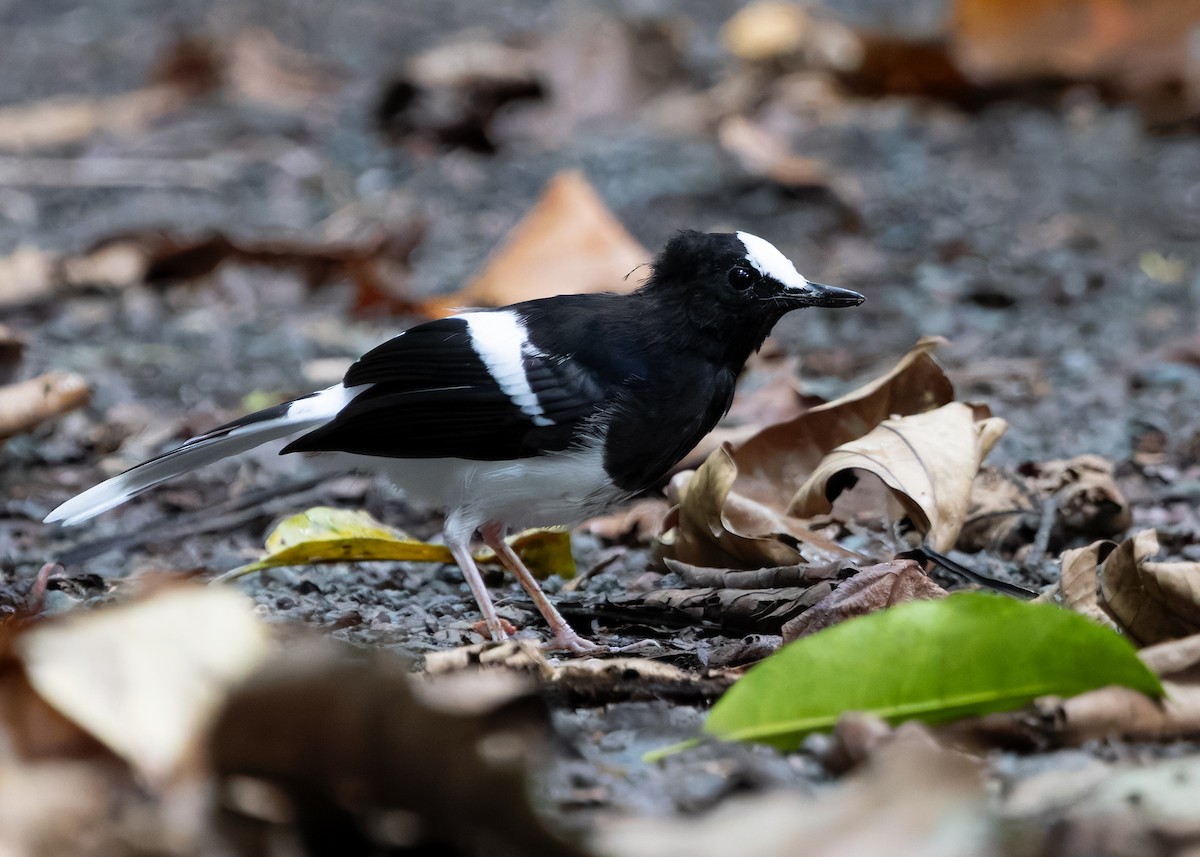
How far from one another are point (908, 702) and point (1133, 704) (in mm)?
364

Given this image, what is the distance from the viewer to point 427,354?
145 inches

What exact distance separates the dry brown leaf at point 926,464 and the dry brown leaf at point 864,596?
0.44 metres

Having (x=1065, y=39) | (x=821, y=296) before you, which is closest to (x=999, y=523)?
(x=821, y=296)

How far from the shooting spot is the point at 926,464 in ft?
11.4

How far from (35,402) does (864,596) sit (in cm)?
304

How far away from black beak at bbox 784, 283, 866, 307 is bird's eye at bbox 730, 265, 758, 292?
0.10 m

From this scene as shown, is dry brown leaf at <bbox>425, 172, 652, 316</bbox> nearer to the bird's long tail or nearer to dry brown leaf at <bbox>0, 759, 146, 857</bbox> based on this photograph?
the bird's long tail

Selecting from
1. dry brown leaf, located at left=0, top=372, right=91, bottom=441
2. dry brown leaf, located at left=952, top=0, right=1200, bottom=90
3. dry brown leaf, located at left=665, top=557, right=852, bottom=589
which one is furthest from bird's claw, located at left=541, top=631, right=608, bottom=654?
dry brown leaf, located at left=952, top=0, right=1200, bottom=90

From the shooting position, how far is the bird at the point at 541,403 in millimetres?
3623

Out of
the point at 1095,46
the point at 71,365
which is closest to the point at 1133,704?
the point at 71,365

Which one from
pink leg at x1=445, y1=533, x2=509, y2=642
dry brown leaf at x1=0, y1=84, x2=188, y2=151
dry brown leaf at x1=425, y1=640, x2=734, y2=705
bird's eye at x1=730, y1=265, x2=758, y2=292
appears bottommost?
pink leg at x1=445, y1=533, x2=509, y2=642

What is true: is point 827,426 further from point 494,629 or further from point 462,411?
point 494,629

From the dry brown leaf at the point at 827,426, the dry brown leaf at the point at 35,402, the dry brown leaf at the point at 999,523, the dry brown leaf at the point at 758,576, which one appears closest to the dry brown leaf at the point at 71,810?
the dry brown leaf at the point at 758,576

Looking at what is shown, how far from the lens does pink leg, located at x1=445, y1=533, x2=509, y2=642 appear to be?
3.43 m
